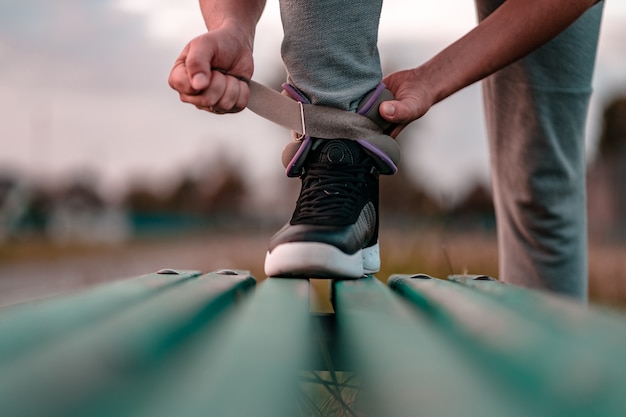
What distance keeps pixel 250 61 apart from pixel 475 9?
96 cm

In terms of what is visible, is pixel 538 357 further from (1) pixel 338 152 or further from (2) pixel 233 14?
(2) pixel 233 14

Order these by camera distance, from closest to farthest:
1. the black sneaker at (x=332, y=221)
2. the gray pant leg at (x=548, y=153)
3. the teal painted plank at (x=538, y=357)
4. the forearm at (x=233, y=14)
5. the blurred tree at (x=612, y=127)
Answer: the teal painted plank at (x=538, y=357)
the black sneaker at (x=332, y=221)
the forearm at (x=233, y=14)
the gray pant leg at (x=548, y=153)
the blurred tree at (x=612, y=127)

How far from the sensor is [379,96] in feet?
5.36

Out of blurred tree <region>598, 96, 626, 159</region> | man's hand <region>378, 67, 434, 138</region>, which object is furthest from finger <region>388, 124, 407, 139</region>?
blurred tree <region>598, 96, 626, 159</region>

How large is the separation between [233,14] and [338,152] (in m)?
0.41

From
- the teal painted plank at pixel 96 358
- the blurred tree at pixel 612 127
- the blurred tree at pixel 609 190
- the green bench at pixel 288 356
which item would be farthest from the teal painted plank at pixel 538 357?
the blurred tree at pixel 612 127

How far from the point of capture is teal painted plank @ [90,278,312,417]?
1.60ft

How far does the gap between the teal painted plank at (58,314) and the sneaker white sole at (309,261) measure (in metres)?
0.29

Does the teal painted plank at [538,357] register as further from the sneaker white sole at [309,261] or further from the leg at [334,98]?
the leg at [334,98]

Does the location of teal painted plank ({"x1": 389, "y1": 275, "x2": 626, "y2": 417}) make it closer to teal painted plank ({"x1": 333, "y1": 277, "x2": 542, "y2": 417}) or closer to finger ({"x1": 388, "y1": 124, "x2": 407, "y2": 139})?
A: teal painted plank ({"x1": 333, "y1": 277, "x2": 542, "y2": 417})

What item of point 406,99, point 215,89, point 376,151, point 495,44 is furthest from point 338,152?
point 495,44

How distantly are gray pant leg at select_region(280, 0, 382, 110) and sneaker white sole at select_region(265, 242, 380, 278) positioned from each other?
341mm

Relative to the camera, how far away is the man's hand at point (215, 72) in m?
1.33

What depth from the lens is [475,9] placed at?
2193 millimetres
